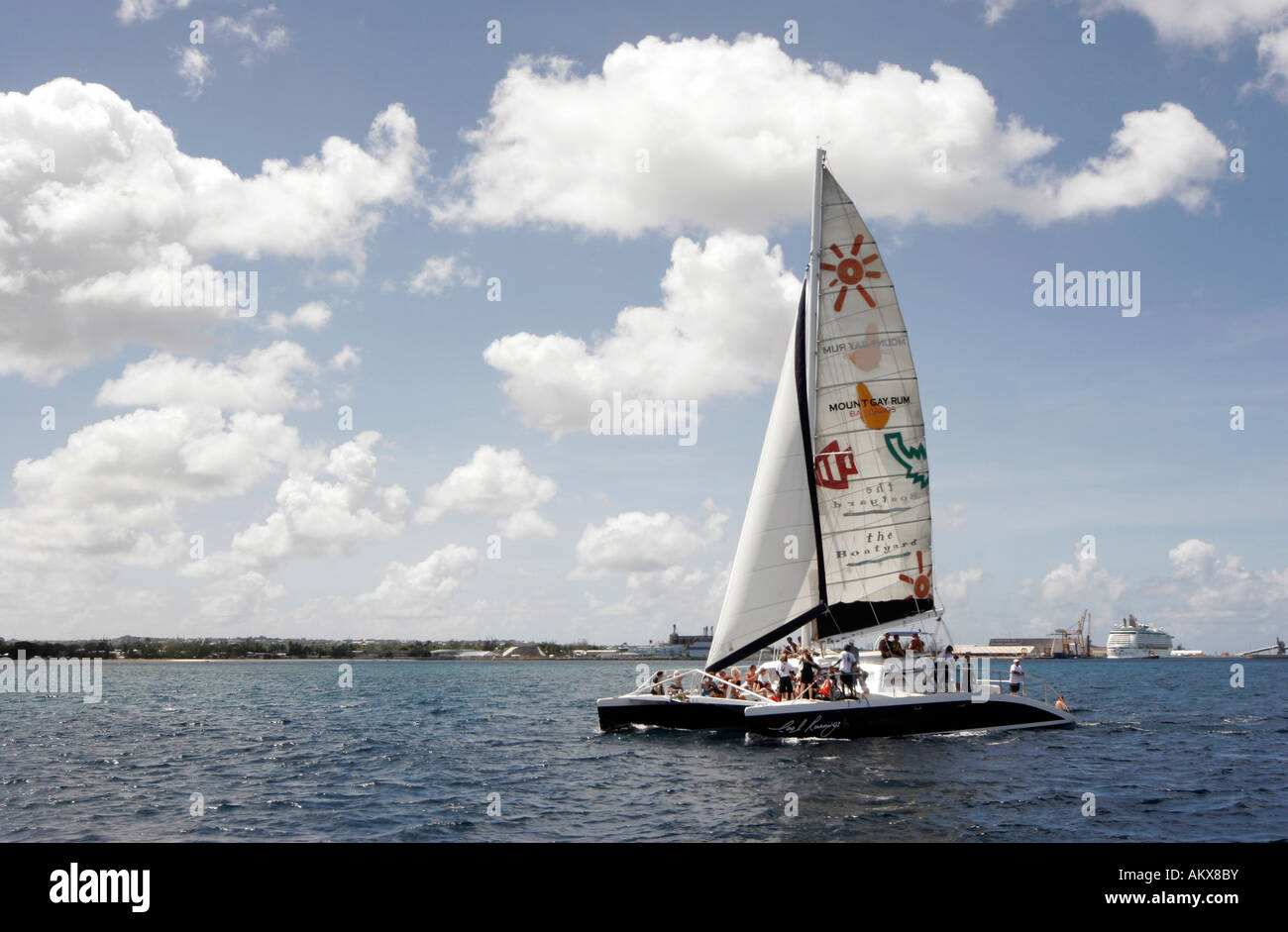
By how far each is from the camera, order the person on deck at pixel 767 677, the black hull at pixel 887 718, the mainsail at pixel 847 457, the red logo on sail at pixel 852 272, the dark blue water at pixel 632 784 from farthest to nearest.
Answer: the red logo on sail at pixel 852 272, the mainsail at pixel 847 457, the person on deck at pixel 767 677, the black hull at pixel 887 718, the dark blue water at pixel 632 784

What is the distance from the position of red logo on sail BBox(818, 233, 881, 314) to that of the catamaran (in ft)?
0.11

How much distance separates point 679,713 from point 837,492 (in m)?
9.23

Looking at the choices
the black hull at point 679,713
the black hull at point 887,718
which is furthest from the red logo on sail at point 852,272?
the black hull at point 679,713

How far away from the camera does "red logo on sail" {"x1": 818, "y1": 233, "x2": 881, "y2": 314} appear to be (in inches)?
1299

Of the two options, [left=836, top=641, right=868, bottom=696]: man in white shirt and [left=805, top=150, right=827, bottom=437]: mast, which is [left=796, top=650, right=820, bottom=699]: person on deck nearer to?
[left=836, top=641, right=868, bottom=696]: man in white shirt

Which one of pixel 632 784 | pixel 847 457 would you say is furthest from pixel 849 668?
pixel 632 784

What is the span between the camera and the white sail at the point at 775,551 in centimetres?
3116

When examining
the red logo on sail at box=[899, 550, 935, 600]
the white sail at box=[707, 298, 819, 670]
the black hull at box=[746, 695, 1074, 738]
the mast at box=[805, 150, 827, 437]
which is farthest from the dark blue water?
the mast at box=[805, 150, 827, 437]

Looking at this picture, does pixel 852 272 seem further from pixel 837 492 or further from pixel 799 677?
pixel 799 677

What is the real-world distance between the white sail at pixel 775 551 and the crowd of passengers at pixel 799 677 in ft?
2.95

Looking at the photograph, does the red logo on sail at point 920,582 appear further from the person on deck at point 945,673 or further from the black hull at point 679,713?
the black hull at point 679,713

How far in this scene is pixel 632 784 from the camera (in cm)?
2211
